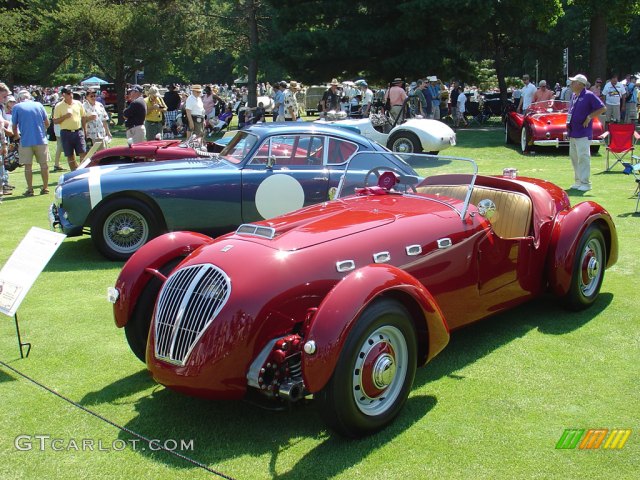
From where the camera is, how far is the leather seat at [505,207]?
18.3 ft

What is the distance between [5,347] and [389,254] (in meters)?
3.26

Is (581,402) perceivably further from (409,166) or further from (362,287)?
(409,166)

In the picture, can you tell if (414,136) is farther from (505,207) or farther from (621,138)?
(505,207)

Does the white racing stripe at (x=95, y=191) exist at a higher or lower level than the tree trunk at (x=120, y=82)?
lower

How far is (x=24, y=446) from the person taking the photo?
12.6 ft

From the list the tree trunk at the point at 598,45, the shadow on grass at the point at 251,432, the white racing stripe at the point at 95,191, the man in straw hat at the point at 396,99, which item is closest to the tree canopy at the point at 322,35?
the tree trunk at the point at 598,45

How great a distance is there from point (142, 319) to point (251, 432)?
4.08ft

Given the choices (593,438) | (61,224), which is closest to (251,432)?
(593,438)

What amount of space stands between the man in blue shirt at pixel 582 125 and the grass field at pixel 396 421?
220 inches

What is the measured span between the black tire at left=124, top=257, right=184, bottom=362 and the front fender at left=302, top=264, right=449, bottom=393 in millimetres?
1536

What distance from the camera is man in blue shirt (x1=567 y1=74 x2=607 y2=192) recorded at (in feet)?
35.7

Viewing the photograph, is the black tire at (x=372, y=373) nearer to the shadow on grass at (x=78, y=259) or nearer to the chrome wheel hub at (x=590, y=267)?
the chrome wheel hub at (x=590, y=267)

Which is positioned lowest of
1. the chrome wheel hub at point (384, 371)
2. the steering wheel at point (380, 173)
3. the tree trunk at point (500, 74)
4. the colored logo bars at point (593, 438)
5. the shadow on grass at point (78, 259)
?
the colored logo bars at point (593, 438)

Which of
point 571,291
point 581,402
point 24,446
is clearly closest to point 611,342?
point 571,291
